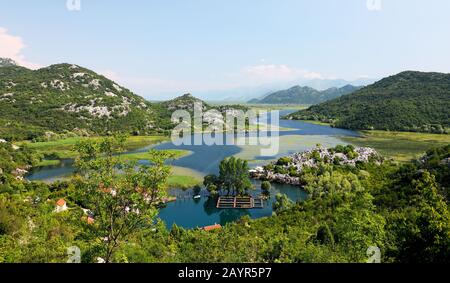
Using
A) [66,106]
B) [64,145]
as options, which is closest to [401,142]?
[64,145]

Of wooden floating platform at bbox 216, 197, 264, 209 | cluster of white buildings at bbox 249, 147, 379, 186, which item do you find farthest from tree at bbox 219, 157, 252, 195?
cluster of white buildings at bbox 249, 147, 379, 186

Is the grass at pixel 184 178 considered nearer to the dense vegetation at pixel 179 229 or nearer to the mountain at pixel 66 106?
the dense vegetation at pixel 179 229

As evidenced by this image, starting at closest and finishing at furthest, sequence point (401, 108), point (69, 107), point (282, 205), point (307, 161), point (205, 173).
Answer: point (282, 205) < point (205, 173) < point (307, 161) < point (69, 107) < point (401, 108)

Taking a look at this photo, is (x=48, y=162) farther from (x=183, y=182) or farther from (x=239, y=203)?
(x=239, y=203)

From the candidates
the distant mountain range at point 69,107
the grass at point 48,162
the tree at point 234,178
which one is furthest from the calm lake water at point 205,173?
the distant mountain range at point 69,107
